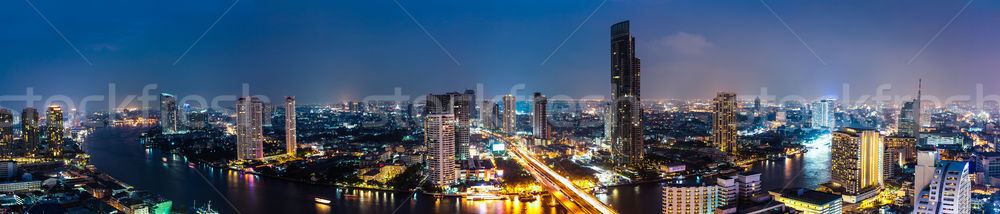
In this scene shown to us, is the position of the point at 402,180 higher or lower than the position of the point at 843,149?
lower

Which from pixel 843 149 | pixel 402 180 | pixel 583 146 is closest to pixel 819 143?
pixel 583 146

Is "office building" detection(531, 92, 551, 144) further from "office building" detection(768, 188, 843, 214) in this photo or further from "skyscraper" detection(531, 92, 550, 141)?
"office building" detection(768, 188, 843, 214)

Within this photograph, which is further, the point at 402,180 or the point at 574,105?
the point at 574,105

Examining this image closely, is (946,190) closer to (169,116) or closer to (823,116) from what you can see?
(823,116)

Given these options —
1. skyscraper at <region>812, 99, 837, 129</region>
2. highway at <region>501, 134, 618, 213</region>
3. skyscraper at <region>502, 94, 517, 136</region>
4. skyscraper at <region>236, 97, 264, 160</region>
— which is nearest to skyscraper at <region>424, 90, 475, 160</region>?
highway at <region>501, 134, 618, 213</region>

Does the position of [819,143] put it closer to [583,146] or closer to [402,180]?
[583,146]

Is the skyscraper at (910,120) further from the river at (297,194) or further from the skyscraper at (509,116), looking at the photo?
the skyscraper at (509,116)
